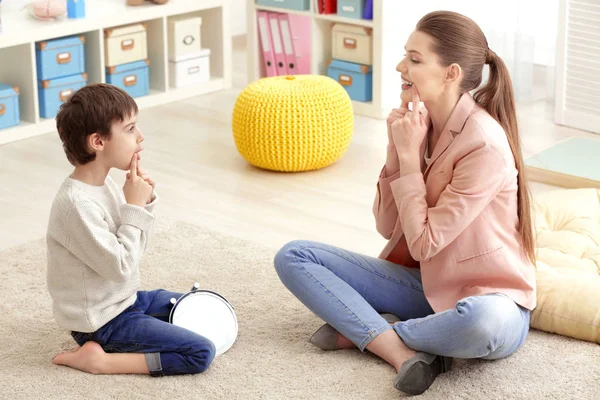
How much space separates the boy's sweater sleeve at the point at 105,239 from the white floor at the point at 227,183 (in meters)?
0.88

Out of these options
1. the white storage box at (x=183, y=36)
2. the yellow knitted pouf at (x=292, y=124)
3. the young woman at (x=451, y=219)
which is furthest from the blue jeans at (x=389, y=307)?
the white storage box at (x=183, y=36)

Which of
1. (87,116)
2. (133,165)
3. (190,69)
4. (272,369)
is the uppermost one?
(87,116)

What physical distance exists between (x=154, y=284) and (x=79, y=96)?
2.27ft

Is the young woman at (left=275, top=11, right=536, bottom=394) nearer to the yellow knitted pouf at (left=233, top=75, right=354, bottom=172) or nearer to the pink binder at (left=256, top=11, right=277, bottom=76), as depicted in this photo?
the yellow knitted pouf at (left=233, top=75, right=354, bottom=172)

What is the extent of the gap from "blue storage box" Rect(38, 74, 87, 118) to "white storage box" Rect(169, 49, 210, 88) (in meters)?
0.51

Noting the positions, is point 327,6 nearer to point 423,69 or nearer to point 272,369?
point 423,69

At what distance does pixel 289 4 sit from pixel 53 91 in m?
1.05

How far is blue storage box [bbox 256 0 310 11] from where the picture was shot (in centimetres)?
415

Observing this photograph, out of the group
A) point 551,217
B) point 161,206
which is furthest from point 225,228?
point 551,217

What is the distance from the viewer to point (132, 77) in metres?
4.15

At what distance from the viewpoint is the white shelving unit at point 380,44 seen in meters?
3.93

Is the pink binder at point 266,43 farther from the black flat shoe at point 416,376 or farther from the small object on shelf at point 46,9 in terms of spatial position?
the black flat shoe at point 416,376

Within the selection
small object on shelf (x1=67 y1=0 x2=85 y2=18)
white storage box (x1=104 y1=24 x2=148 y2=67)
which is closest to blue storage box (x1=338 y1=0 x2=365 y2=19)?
white storage box (x1=104 y1=24 x2=148 y2=67)

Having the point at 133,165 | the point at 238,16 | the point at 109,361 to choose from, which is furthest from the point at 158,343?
the point at 238,16
